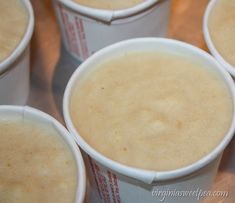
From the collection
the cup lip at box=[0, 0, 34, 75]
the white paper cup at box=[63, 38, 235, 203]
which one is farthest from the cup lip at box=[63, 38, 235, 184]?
the cup lip at box=[0, 0, 34, 75]

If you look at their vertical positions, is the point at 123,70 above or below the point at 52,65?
above

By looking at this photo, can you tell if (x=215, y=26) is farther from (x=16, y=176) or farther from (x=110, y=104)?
(x=16, y=176)

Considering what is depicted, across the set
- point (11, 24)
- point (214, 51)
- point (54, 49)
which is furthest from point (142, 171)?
point (54, 49)

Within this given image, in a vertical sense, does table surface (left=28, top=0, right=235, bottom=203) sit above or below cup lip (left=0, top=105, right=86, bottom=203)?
below

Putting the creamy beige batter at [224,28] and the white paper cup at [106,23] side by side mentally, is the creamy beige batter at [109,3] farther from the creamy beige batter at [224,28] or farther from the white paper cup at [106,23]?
the creamy beige batter at [224,28]

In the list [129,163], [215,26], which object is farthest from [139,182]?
[215,26]

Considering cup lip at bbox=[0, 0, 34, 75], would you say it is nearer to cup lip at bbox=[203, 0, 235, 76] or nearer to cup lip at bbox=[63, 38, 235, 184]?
cup lip at bbox=[63, 38, 235, 184]
